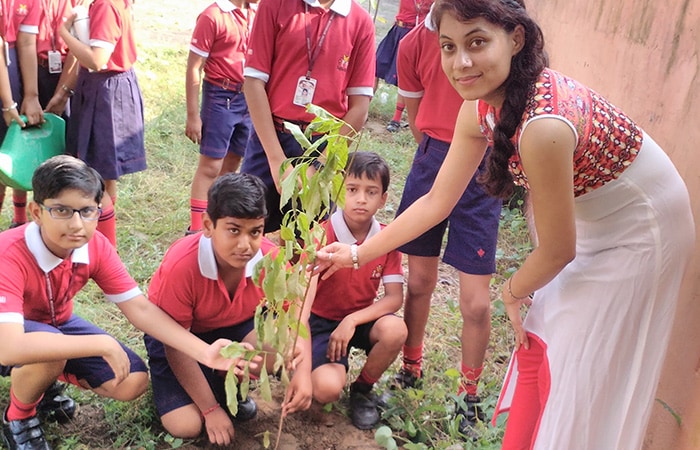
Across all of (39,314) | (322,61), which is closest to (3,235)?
(39,314)

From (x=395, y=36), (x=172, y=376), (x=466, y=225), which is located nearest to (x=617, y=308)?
(x=466, y=225)

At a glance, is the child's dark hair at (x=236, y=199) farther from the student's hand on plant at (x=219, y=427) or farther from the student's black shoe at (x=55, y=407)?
the student's black shoe at (x=55, y=407)

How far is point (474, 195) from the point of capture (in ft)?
8.64

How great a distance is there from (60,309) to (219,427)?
70 centimetres

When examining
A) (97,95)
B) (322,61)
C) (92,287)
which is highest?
(322,61)

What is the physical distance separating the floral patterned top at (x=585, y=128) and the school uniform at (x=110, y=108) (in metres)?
2.43

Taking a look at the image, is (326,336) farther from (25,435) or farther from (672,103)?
(672,103)

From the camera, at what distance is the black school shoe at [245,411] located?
2.65m

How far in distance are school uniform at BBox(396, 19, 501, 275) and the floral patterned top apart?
94 cm

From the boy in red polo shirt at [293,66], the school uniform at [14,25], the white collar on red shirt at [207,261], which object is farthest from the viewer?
the school uniform at [14,25]

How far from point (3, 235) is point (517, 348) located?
169cm

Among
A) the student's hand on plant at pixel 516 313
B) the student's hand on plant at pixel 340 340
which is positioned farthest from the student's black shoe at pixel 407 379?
the student's hand on plant at pixel 516 313

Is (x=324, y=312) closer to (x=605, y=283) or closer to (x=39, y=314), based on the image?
(x=39, y=314)

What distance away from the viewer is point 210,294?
2.50 meters
